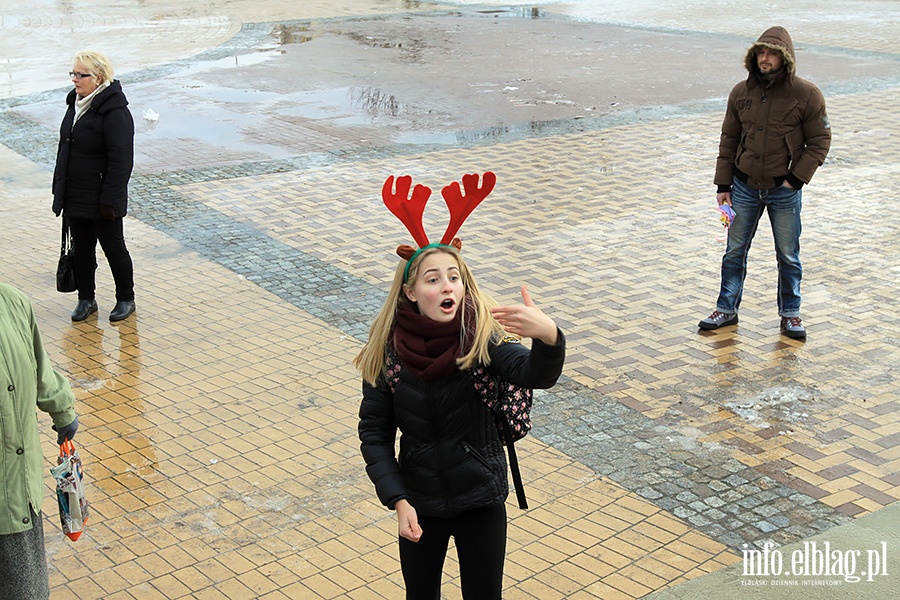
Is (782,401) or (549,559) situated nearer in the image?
(549,559)

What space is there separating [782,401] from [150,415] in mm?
3745

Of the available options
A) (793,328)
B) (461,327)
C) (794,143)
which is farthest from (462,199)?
(793,328)

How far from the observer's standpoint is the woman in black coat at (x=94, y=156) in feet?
24.9

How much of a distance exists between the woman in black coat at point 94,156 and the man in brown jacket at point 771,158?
414cm

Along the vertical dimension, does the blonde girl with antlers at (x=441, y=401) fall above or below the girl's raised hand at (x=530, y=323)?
below

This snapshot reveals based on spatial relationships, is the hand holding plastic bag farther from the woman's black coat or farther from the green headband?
the woman's black coat

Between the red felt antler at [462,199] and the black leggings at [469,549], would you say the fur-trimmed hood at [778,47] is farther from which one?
the black leggings at [469,549]

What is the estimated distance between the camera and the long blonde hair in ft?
11.9

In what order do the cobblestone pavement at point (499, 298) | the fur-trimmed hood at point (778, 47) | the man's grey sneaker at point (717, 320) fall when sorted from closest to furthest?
the cobblestone pavement at point (499, 298)
the fur-trimmed hood at point (778, 47)
the man's grey sneaker at point (717, 320)

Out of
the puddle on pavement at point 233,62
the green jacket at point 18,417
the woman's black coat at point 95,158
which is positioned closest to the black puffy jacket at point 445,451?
the green jacket at point 18,417

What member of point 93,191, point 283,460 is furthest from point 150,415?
point 93,191

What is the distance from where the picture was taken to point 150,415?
6496 millimetres

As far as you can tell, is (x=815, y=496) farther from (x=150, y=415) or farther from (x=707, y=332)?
(x=150, y=415)

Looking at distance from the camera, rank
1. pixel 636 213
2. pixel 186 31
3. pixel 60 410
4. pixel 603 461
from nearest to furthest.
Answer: pixel 60 410
pixel 603 461
pixel 636 213
pixel 186 31
